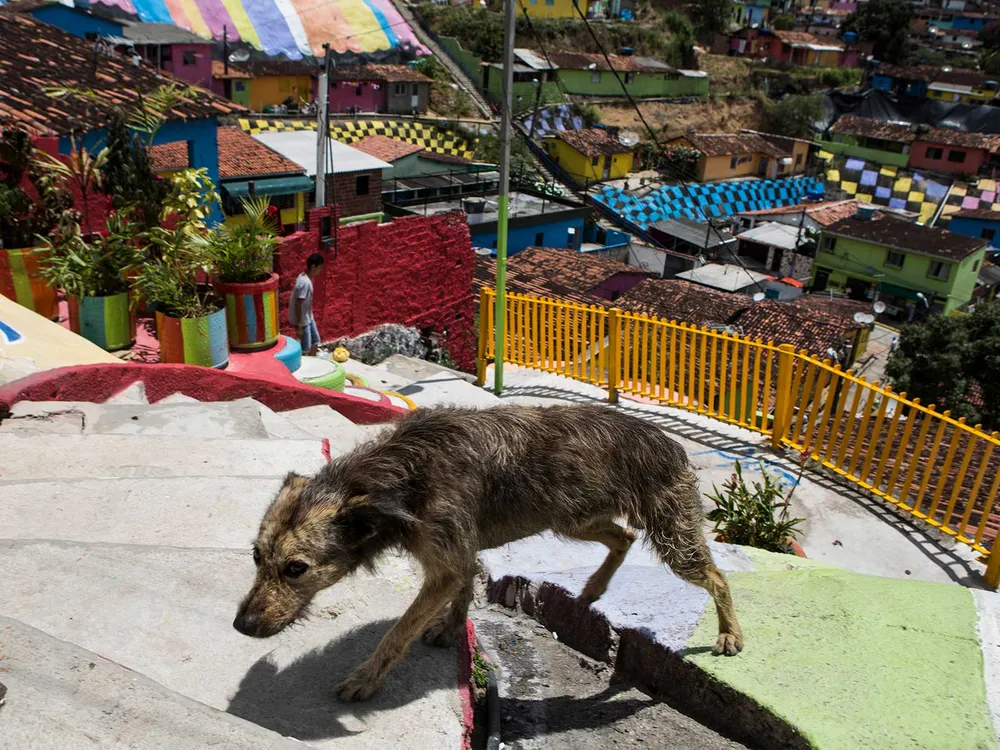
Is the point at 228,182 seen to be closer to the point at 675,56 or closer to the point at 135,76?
the point at 135,76

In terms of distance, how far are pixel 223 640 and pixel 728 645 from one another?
2326 millimetres

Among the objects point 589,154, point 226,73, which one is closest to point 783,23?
point 589,154

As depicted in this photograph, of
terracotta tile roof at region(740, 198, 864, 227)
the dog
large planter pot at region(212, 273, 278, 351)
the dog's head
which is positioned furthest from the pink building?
the dog's head

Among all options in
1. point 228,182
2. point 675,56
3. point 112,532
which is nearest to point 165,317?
point 112,532

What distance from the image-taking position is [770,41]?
75.1m

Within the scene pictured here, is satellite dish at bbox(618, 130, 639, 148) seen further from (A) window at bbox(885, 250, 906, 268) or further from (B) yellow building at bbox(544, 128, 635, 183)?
(A) window at bbox(885, 250, 906, 268)

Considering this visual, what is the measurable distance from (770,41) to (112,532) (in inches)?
3250

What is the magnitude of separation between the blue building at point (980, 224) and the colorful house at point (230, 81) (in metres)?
39.9

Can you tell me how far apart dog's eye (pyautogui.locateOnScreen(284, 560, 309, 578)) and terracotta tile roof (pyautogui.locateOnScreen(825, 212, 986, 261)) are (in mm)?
38260

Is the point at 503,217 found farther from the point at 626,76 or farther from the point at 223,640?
the point at 626,76

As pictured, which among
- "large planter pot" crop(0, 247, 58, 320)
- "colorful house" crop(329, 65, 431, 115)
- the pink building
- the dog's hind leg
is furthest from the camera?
"colorful house" crop(329, 65, 431, 115)

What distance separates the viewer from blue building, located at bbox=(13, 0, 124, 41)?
109ft

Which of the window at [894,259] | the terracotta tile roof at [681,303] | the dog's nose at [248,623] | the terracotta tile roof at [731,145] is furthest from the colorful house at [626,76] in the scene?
the dog's nose at [248,623]

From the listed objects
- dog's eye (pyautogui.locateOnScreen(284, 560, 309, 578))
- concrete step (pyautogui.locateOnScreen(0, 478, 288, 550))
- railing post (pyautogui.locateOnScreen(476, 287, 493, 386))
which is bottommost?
railing post (pyautogui.locateOnScreen(476, 287, 493, 386))
